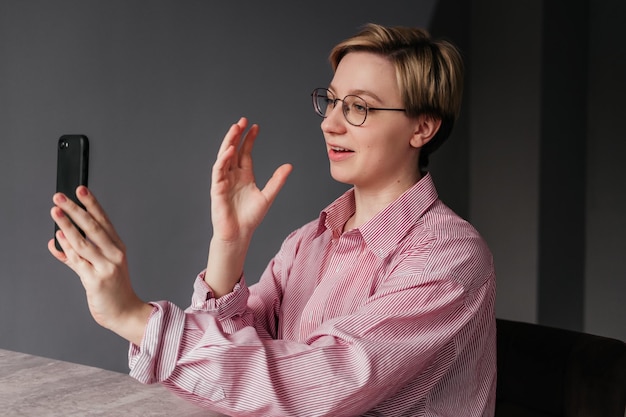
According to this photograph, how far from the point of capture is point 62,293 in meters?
3.23

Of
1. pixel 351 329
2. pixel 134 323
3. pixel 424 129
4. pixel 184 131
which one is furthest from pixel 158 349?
pixel 184 131

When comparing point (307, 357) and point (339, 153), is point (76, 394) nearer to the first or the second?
point (307, 357)

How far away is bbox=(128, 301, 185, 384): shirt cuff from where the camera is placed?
1076mm

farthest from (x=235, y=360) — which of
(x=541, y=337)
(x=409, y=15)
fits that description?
(x=409, y=15)

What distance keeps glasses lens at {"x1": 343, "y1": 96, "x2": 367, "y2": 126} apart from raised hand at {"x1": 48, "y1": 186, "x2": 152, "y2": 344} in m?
0.61

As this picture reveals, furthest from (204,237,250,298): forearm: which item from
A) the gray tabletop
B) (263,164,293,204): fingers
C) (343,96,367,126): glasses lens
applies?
(343,96,367,126): glasses lens

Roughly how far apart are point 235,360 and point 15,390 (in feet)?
1.83

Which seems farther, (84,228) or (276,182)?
(276,182)

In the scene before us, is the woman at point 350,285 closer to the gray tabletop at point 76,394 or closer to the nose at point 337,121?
the nose at point 337,121

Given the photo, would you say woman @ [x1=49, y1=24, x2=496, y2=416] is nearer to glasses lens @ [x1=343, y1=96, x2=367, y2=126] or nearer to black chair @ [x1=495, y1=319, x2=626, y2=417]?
glasses lens @ [x1=343, y1=96, x2=367, y2=126]

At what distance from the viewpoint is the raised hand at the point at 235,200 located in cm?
125

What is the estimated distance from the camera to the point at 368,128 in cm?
149

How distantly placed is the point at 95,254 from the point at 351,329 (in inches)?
16.2

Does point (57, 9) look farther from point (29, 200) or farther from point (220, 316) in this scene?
point (220, 316)
